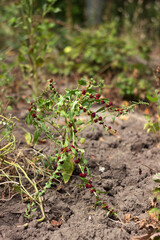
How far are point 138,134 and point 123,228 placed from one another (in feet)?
4.25

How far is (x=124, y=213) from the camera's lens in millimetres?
1958

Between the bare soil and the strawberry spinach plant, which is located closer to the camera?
the bare soil

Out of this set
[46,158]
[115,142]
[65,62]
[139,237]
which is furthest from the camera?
[65,62]

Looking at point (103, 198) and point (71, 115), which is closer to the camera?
point (71, 115)

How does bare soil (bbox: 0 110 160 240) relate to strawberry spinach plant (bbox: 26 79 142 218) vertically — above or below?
below

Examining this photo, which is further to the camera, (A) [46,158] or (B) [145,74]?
(B) [145,74]

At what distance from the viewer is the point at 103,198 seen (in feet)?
6.70

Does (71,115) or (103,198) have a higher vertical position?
(71,115)

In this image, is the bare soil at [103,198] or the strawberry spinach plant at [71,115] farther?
the strawberry spinach plant at [71,115]

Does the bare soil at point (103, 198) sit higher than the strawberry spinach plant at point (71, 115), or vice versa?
the strawberry spinach plant at point (71, 115)

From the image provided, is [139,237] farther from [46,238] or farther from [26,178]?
[26,178]

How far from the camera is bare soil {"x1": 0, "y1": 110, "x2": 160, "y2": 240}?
1775 mm

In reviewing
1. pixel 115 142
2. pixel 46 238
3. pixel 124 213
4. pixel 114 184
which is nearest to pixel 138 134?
pixel 115 142

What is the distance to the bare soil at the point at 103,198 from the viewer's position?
1.78 m
